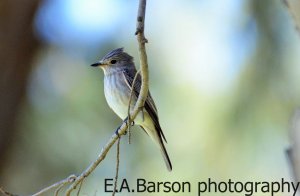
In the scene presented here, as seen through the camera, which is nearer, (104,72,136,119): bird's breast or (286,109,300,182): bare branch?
(286,109,300,182): bare branch

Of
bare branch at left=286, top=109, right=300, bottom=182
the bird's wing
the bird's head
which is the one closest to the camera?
bare branch at left=286, top=109, right=300, bottom=182

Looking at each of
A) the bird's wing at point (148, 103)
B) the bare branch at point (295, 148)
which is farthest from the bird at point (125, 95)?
the bare branch at point (295, 148)

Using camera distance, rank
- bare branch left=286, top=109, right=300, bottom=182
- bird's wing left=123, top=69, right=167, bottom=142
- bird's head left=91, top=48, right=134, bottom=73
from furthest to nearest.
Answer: bird's head left=91, top=48, right=134, bottom=73 → bird's wing left=123, top=69, right=167, bottom=142 → bare branch left=286, top=109, right=300, bottom=182

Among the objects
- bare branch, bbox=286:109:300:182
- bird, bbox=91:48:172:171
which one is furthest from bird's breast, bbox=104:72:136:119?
bare branch, bbox=286:109:300:182

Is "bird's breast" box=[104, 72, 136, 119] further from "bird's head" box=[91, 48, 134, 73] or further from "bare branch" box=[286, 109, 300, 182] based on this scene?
"bare branch" box=[286, 109, 300, 182]

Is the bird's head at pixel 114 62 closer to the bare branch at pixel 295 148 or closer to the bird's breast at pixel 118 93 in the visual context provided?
the bird's breast at pixel 118 93

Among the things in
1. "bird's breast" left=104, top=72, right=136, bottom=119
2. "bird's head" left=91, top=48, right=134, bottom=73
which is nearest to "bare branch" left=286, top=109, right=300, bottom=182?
"bird's breast" left=104, top=72, right=136, bottom=119

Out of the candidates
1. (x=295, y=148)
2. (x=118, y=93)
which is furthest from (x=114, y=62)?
(x=295, y=148)

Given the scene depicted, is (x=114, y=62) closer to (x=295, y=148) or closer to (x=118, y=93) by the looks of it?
(x=118, y=93)

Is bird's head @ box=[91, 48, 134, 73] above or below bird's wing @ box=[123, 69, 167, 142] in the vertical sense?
above
